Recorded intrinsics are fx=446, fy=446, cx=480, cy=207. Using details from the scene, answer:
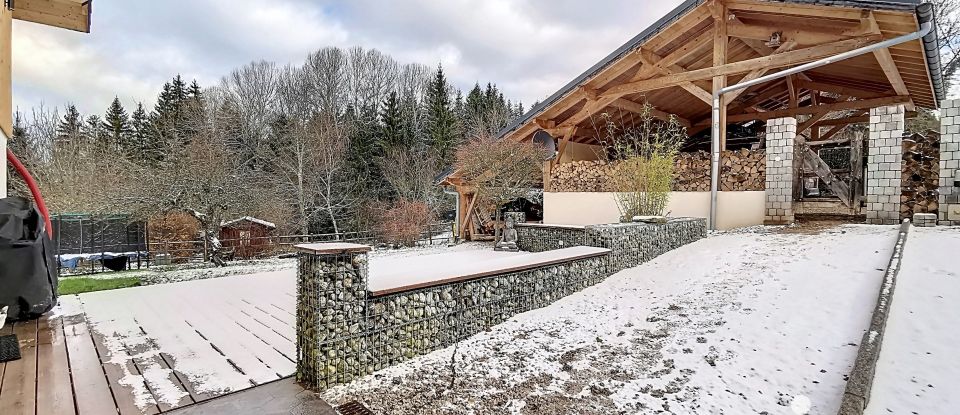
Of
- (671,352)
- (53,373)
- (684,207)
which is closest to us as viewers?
(53,373)

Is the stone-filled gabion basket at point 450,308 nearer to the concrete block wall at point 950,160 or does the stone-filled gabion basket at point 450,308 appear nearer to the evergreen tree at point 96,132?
the concrete block wall at point 950,160

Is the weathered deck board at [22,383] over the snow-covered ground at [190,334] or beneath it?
over

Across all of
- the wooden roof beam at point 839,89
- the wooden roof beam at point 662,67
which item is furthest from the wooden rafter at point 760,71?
the wooden roof beam at point 839,89

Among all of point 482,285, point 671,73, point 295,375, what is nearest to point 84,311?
point 295,375

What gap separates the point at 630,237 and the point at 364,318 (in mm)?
4040

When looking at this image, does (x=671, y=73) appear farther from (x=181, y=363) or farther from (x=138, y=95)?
(x=138, y=95)

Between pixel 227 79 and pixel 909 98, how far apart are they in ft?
75.7

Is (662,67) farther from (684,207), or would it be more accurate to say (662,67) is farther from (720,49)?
(684,207)

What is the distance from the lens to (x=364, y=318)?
2859 mm

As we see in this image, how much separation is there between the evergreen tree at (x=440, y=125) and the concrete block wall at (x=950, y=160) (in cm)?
1439

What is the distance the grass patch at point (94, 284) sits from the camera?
5.83m

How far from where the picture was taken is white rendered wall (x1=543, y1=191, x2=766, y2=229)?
806 cm

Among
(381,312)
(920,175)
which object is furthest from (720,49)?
(381,312)

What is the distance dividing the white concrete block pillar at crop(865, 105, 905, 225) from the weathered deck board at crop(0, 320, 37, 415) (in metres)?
10.3
